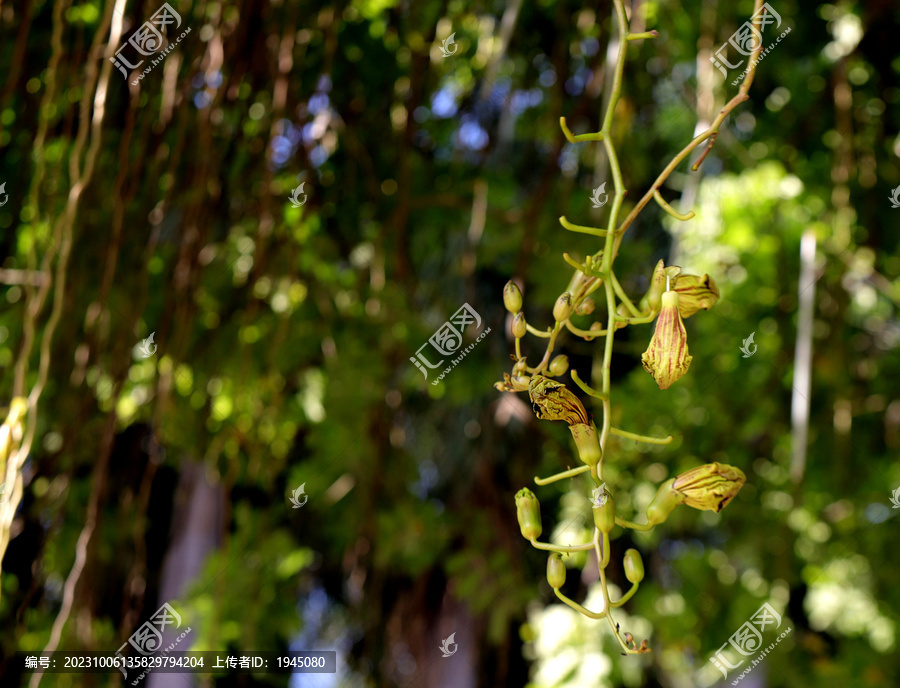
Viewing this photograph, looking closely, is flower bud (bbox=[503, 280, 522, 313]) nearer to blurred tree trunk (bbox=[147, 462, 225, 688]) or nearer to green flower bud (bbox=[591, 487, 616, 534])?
green flower bud (bbox=[591, 487, 616, 534])

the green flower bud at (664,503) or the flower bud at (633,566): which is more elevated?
the green flower bud at (664,503)

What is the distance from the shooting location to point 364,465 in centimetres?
131

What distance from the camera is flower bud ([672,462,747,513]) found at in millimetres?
300

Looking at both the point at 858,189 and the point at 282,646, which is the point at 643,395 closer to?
the point at 858,189

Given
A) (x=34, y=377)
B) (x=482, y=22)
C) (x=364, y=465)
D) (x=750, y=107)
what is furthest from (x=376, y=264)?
(x=750, y=107)

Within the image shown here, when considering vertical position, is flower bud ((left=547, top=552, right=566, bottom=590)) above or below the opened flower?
below

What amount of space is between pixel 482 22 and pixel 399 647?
131 cm
